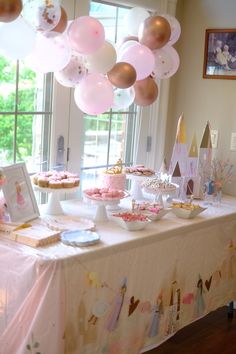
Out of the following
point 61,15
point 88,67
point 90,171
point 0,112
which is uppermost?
point 61,15

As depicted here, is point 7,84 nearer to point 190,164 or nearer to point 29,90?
point 29,90

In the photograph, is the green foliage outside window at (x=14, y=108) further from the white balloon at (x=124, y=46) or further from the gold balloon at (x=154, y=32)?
the gold balloon at (x=154, y=32)

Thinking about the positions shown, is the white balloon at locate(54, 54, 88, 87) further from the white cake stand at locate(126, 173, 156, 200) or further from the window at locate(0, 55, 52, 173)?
the white cake stand at locate(126, 173, 156, 200)

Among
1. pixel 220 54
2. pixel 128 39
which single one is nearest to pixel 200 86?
pixel 220 54

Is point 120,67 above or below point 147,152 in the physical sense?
above

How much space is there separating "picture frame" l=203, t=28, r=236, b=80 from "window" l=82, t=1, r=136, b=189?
0.54 metres

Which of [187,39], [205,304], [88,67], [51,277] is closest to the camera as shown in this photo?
[51,277]

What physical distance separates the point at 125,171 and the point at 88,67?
2.60 ft

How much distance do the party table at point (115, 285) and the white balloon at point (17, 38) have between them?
758 millimetres

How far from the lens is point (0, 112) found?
8.93ft

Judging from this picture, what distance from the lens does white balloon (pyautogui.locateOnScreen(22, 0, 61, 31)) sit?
7.45 ft

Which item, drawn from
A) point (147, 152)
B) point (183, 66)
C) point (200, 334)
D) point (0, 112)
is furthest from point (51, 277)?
point (183, 66)

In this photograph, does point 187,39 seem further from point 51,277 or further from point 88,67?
point 51,277

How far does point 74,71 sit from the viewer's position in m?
2.55
